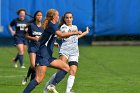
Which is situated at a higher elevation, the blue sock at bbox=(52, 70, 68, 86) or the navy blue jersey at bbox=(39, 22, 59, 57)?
the navy blue jersey at bbox=(39, 22, 59, 57)

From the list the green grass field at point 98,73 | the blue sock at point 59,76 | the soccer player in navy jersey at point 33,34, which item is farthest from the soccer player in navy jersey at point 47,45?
the soccer player in navy jersey at point 33,34

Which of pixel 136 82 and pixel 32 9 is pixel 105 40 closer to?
pixel 32 9

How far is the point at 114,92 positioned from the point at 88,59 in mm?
10167

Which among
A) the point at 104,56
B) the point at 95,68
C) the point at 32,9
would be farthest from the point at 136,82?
the point at 32,9

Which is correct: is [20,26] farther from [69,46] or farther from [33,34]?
[69,46]

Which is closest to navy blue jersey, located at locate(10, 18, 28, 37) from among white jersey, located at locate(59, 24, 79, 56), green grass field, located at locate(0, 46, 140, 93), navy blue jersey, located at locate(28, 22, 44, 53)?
green grass field, located at locate(0, 46, 140, 93)

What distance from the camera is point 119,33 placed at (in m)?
30.7

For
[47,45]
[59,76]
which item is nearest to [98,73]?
[59,76]

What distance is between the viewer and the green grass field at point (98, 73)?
13719 millimetres

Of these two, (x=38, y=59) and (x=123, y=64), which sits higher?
(x=38, y=59)

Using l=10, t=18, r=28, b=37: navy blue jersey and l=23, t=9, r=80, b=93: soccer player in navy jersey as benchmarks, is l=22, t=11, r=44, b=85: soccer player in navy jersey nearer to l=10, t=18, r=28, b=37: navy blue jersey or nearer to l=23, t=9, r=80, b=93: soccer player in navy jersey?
l=23, t=9, r=80, b=93: soccer player in navy jersey

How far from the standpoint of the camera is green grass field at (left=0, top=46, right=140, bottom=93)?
1372 centimetres

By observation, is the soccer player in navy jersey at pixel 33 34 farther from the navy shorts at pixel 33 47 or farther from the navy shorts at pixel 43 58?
the navy shorts at pixel 43 58

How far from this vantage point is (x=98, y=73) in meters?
Answer: 17.7
